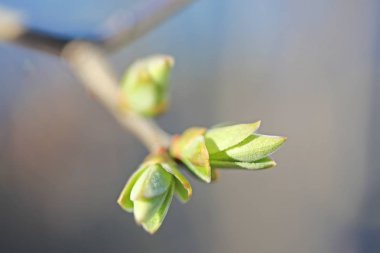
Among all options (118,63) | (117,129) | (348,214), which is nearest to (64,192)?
(117,129)

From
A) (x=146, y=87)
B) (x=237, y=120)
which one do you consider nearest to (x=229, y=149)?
(x=146, y=87)

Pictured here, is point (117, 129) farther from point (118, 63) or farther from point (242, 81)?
point (242, 81)

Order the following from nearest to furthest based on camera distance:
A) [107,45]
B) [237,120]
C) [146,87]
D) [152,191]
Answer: [152,191]
[146,87]
[107,45]
[237,120]

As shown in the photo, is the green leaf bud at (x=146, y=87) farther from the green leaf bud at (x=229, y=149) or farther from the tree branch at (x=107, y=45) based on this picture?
Result: the green leaf bud at (x=229, y=149)

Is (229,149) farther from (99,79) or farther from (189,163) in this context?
(99,79)

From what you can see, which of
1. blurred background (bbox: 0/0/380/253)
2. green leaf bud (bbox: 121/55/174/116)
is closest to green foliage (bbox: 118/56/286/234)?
green leaf bud (bbox: 121/55/174/116)

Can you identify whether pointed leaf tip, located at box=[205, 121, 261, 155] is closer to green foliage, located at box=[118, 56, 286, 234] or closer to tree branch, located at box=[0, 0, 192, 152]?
green foliage, located at box=[118, 56, 286, 234]
